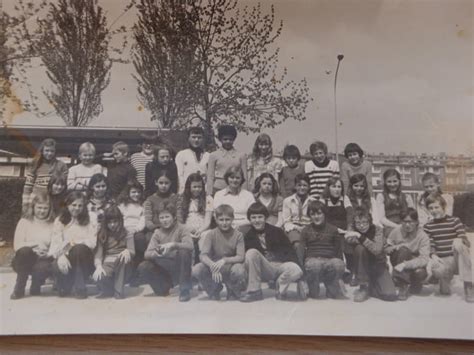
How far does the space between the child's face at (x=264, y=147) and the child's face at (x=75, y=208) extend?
18.7 inches

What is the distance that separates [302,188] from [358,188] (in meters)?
0.15

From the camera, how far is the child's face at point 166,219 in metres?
1.06

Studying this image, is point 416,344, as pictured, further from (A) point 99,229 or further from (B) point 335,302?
(A) point 99,229

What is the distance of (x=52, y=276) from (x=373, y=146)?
0.88 meters

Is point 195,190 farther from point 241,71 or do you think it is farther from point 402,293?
point 402,293

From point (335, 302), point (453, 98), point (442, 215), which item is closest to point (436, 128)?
point (453, 98)

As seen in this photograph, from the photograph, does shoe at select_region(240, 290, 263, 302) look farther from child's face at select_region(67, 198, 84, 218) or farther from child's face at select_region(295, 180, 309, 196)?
child's face at select_region(67, 198, 84, 218)

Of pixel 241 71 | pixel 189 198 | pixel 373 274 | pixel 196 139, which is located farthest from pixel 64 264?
pixel 373 274

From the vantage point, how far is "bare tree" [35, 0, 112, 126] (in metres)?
1.09

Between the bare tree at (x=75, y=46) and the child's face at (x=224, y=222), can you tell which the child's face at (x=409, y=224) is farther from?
the bare tree at (x=75, y=46)

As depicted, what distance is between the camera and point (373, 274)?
105cm

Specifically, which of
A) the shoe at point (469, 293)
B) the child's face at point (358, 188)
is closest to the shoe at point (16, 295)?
the child's face at point (358, 188)

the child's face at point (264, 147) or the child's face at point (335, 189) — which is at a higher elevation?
the child's face at point (264, 147)

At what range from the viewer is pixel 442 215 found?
1072 mm
